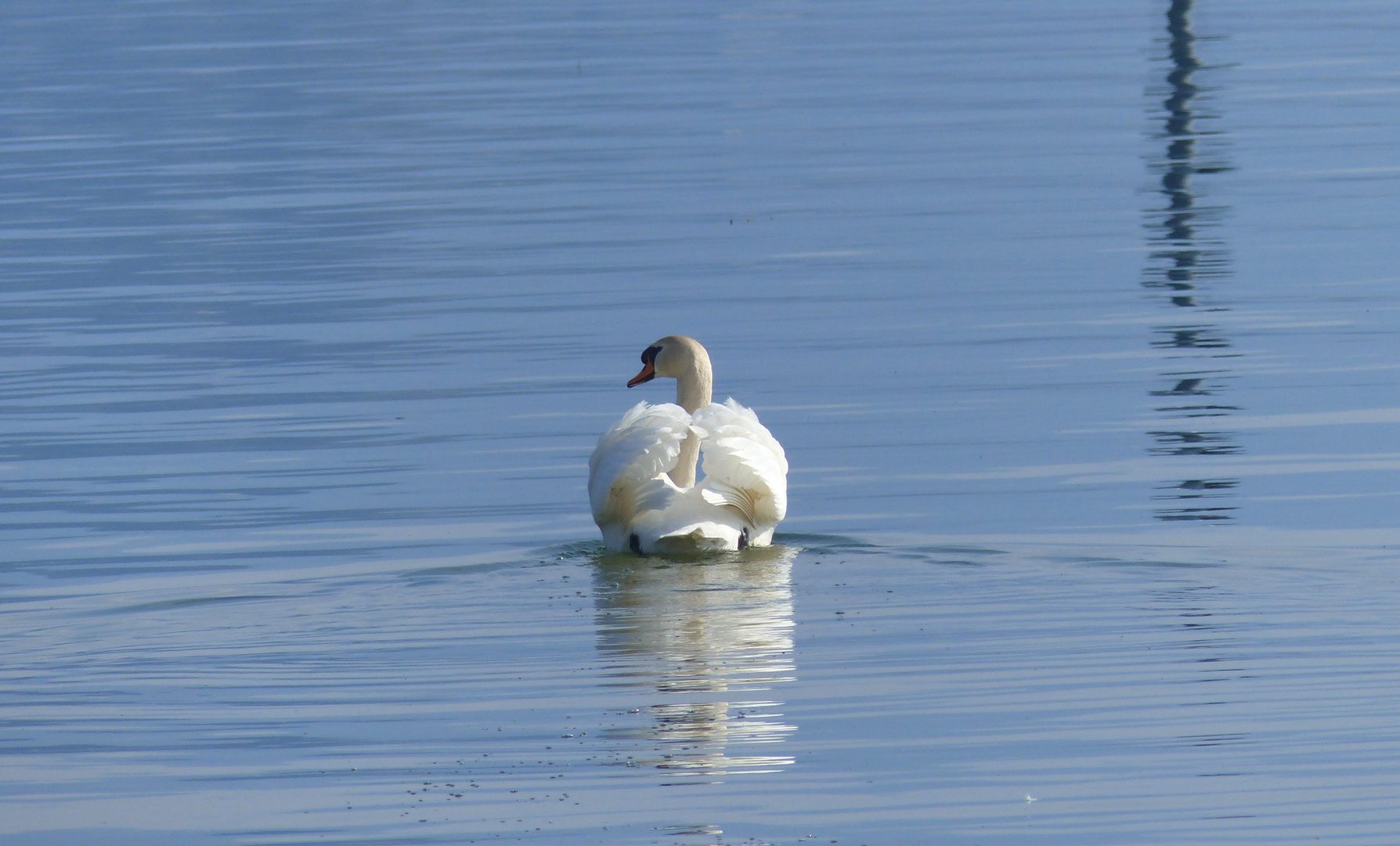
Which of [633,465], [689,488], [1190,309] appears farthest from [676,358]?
[1190,309]

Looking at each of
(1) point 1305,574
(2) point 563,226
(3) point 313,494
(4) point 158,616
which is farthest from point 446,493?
(2) point 563,226

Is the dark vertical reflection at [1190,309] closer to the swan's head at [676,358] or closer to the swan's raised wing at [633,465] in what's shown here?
the swan's raised wing at [633,465]

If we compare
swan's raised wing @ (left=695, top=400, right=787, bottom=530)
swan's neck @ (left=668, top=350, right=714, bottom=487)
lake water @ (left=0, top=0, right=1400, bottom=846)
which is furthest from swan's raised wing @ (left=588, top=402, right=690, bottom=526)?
swan's neck @ (left=668, top=350, right=714, bottom=487)

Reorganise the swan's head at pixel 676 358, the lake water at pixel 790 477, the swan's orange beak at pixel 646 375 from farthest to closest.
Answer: the swan's orange beak at pixel 646 375 < the swan's head at pixel 676 358 < the lake water at pixel 790 477

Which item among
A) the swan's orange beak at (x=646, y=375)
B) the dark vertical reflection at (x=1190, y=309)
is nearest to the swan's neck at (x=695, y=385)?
Result: the swan's orange beak at (x=646, y=375)

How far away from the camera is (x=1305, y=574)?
9.47 metres

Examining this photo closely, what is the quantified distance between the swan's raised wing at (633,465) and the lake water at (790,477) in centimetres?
36

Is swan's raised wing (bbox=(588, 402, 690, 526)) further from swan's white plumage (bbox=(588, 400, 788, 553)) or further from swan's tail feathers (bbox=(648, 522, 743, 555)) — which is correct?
swan's tail feathers (bbox=(648, 522, 743, 555))

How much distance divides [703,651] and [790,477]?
3870 millimetres

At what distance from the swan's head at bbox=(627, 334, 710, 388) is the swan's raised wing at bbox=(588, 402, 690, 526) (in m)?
1.57

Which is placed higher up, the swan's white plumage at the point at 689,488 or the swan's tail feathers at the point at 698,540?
the swan's white plumage at the point at 689,488

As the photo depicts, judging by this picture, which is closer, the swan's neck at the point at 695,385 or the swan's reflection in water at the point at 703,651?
the swan's reflection in water at the point at 703,651

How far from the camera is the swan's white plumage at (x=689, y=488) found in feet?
34.3

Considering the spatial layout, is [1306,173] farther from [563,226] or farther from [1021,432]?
[1021,432]
